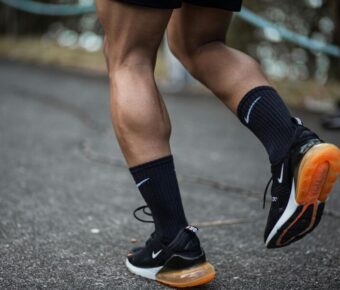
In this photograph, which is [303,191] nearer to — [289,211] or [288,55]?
[289,211]

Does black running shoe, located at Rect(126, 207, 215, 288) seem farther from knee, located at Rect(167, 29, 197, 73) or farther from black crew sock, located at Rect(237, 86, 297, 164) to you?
knee, located at Rect(167, 29, 197, 73)

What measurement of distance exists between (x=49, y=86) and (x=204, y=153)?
2.54m

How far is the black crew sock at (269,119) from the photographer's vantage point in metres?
1.62

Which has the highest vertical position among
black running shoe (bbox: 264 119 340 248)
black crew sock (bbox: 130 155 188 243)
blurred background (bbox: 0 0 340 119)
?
black running shoe (bbox: 264 119 340 248)

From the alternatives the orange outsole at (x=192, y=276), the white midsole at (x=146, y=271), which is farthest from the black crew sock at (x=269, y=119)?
the white midsole at (x=146, y=271)

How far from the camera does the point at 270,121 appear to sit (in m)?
1.65

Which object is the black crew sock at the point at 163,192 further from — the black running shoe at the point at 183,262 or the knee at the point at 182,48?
the knee at the point at 182,48

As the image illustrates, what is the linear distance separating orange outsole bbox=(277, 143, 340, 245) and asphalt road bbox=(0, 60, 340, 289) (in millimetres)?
337

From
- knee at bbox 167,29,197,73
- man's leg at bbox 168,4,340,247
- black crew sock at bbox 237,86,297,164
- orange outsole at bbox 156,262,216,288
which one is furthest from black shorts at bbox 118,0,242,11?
orange outsole at bbox 156,262,216,288

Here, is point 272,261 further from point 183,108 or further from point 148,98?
point 183,108

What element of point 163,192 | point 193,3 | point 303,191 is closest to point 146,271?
point 163,192

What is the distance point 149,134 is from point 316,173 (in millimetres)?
448

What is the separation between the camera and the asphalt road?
182 cm

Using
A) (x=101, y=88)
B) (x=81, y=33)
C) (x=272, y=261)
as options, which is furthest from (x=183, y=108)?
(x=81, y=33)
